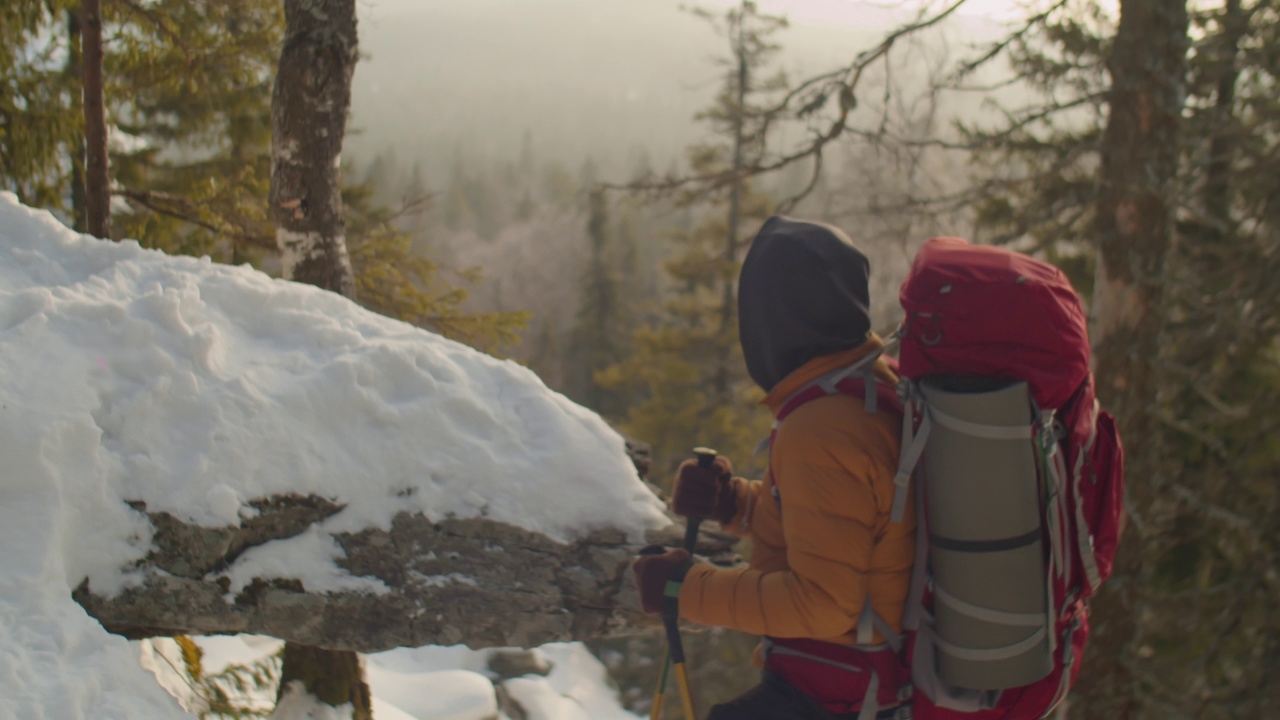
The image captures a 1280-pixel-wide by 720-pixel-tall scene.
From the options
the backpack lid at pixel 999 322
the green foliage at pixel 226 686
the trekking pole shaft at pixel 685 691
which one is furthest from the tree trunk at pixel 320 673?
the backpack lid at pixel 999 322

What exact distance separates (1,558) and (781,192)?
6381 cm

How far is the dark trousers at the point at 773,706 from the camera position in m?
2.46

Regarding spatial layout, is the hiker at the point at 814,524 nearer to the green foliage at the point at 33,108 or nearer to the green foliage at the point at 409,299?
the green foliage at the point at 409,299

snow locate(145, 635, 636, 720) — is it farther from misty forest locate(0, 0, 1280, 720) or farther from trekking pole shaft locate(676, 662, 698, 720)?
trekking pole shaft locate(676, 662, 698, 720)

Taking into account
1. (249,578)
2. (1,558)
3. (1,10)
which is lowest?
(249,578)

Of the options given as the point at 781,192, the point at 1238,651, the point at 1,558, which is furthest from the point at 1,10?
the point at 781,192

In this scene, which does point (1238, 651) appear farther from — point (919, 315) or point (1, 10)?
point (1, 10)

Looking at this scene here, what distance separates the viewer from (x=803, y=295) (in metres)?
2.45

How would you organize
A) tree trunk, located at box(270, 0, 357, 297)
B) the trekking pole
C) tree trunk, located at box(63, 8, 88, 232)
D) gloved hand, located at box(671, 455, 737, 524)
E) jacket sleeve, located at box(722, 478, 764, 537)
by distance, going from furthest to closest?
tree trunk, located at box(63, 8, 88, 232) < tree trunk, located at box(270, 0, 357, 297) < jacket sleeve, located at box(722, 478, 764, 537) < gloved hand, located at box(671, 455, 737, 524) < the trekking pole

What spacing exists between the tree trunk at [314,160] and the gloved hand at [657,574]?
329 centimetres

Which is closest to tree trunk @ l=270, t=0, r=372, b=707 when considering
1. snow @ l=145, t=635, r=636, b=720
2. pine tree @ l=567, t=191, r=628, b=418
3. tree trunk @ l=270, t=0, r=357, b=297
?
tree trunk @ l=270, t=0, r=357, b=297

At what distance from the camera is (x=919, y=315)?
7.79 ft

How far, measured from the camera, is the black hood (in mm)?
2438

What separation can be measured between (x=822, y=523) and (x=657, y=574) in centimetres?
69
